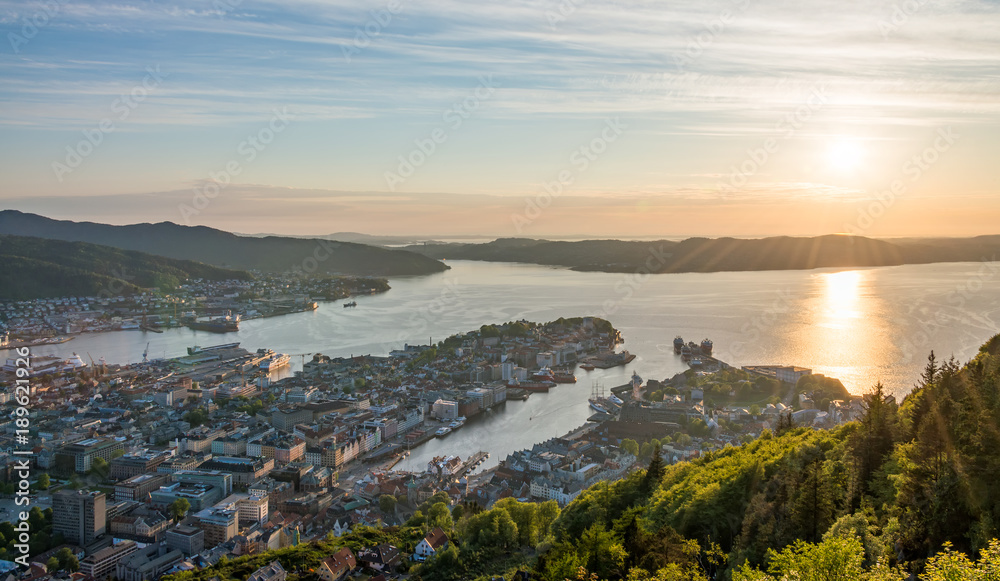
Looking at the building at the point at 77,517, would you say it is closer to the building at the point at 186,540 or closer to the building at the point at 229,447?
the building at the point at 186,540

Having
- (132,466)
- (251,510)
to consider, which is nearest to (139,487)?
(132,466)

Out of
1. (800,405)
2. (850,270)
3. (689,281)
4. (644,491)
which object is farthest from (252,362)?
(850,270)

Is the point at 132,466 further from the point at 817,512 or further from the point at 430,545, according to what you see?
the point at 817,512

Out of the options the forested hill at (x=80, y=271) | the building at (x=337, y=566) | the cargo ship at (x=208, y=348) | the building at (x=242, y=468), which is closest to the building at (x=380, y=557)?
the building at (x=337, y=566)

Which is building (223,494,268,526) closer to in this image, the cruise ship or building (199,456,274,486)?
building (199,456,274,486)

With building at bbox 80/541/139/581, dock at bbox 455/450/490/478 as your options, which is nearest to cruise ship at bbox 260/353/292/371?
dock at bbox 455/450/490/478
